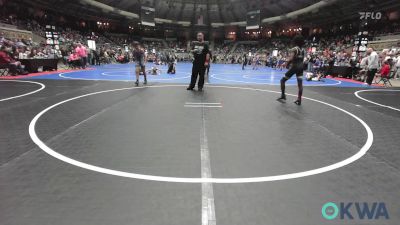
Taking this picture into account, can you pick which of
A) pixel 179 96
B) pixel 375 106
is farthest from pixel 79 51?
pixel 375 106

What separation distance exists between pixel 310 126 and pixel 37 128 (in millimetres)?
5289

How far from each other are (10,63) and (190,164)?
14603 mm

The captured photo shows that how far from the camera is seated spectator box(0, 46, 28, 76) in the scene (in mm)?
14226

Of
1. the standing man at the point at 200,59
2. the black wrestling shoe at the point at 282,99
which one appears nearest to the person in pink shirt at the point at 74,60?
the standing man at the point at 200,59

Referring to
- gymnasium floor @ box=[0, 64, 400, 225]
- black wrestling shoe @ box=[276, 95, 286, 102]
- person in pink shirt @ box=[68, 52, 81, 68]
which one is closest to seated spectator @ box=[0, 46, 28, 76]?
person in pink shirt @ box=[68, 52, 81, 68]

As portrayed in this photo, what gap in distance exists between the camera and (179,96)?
939cm

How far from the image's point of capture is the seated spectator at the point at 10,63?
46.7 feet

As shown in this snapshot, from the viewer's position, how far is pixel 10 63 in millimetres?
14500

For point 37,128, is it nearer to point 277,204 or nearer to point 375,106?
point 277,204

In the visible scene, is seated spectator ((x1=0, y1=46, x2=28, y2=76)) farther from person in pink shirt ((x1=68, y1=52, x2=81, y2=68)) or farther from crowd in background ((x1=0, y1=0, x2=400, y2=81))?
person in pink shirt ((x1=68, y1=52, x2=81, y2=68))

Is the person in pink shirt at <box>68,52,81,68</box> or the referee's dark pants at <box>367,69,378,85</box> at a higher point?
the person in pink shirt at <box>68,52,81,68</box>
